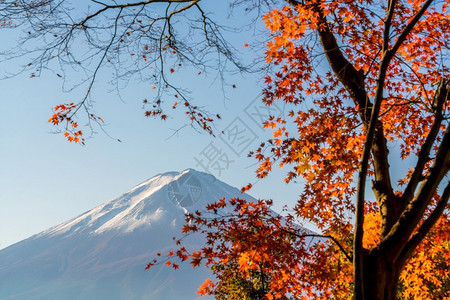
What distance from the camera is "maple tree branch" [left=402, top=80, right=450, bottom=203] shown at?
3.43 meters

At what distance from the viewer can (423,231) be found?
3.35m

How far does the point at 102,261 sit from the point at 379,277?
16867 cm

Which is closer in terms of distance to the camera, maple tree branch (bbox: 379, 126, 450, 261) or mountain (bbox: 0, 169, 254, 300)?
maple tree branch (bbox: 379, 126, 450, 261)

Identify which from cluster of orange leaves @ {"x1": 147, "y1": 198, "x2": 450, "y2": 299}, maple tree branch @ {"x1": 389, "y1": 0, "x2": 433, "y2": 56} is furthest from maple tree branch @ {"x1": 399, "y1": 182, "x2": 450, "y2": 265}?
maple tree branch @ {"x1": 389, "y1": 0, "x2": 433, "y2": 56}

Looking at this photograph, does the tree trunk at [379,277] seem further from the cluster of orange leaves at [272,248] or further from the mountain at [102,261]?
the mountain at [102,261]

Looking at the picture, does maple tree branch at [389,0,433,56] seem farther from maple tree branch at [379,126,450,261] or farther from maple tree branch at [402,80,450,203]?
→ maple tree branch at [379,126,450,261]

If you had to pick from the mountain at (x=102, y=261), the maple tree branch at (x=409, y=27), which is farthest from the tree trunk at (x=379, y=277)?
the mountain at (x=102, y=261)

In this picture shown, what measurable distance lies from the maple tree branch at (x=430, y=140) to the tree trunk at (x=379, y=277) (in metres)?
0.88

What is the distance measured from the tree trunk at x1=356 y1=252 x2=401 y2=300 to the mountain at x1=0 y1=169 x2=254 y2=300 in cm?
11645

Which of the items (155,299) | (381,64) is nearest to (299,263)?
(381,64)

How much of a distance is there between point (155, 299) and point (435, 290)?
132846 mm

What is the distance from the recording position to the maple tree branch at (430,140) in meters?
3.43

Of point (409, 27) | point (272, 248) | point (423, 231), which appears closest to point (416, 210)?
point (423, 231)

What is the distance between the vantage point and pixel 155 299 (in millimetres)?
128375
